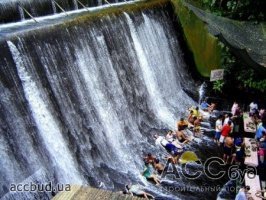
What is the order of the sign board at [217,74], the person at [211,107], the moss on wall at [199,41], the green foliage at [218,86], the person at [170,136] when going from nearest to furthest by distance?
the person at [170,136] → the sign board at [217,74] → the person at [211,107] → the green foliage at [218,86] → the moss on wall at [199,41]

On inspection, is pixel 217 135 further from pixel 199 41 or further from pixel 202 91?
pixel 199 41

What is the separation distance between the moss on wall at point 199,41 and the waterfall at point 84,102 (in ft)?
6.15

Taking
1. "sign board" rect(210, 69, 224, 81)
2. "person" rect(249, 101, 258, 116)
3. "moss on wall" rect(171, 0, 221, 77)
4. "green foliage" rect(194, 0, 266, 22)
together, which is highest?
"green foliage" rect(194, 0, 266, 22)

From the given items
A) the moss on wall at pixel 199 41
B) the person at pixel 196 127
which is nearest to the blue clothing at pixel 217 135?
the person at pixel 196 127

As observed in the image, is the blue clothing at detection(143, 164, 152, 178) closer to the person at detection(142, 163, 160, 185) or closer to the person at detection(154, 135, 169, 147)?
the person at detection(142, 163, 160, 185)

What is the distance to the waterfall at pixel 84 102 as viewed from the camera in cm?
730

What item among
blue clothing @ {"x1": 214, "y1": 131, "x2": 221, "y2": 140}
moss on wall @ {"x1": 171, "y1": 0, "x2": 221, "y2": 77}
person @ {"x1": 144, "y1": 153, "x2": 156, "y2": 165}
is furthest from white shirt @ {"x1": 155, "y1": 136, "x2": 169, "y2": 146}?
moss on wall @ {"x1": 171, "y1": 0, "x2": 221, "y2": 77}

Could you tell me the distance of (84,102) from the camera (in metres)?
8.95

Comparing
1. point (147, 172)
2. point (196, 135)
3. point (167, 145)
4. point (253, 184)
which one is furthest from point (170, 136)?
point (253, 184)

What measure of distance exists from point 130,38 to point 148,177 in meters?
4.60

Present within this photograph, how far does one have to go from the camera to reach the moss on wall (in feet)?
44.6

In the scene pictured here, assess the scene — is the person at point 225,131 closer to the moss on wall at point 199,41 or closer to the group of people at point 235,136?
the group of people at point 235,136

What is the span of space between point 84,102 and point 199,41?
649 centimetres

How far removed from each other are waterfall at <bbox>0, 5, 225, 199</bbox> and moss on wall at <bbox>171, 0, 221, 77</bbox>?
1.87m
